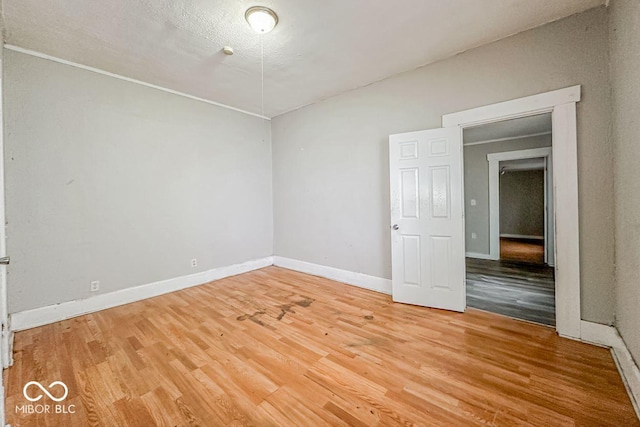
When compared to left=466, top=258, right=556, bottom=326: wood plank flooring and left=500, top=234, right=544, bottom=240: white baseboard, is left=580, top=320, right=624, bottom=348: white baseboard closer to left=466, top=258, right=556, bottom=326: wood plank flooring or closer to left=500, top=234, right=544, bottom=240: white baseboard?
left=466, top=258, right=556, bottom=326: wood plank flooring

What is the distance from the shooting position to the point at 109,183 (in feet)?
10.0

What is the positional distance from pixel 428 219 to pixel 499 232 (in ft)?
12.2

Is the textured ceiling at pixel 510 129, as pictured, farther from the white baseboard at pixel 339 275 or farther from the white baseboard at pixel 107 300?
the white baseboard at pixel 107 300

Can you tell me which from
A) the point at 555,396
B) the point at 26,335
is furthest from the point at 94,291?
the point at 555,396

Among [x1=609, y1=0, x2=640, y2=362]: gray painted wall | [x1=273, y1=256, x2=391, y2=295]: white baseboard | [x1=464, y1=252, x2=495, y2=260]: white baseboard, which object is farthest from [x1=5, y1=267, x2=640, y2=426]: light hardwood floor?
[x1=464, y1=252, x2=495, y2=260]: white baseboard

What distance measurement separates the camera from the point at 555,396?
156 cm

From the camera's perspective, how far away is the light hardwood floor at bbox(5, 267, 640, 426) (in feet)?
4.79

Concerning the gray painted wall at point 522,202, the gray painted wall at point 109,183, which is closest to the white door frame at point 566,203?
the gray painted wall at point 109,183

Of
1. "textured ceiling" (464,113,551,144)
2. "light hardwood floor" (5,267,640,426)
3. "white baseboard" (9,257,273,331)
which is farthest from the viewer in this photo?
"textured ceiling" (464,113,551,144)

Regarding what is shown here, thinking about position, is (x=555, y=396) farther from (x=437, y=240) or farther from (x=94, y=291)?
(x=94, y=291)

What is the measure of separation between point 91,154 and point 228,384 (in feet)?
10.1

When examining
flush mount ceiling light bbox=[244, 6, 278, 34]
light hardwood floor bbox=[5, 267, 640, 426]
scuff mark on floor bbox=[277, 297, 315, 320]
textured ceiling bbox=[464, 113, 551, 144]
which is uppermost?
flush mount ceiling light bbox=[244, 6, 278, 34]

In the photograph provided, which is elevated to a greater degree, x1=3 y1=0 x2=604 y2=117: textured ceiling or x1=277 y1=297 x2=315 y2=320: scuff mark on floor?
x1=3 y1=0 x2=604 y2=117: textured ceiling

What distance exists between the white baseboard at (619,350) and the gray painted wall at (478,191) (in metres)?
3.51
